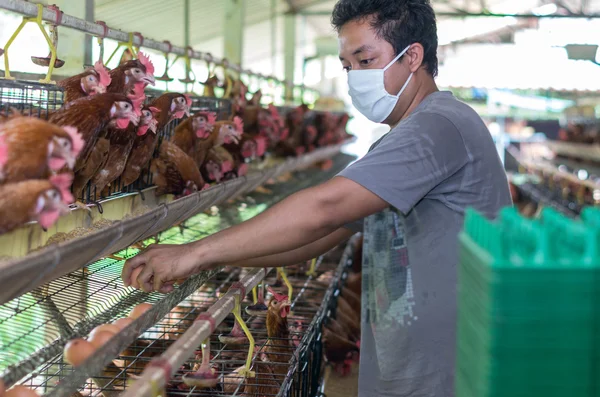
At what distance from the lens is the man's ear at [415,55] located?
2.24 m

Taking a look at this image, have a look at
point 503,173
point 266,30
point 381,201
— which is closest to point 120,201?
point 381,201

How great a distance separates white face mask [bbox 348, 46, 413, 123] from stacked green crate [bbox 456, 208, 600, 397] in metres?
1.22

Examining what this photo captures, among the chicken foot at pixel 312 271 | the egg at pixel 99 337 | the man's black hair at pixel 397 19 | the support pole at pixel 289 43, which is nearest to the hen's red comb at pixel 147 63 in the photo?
the man's black hair at pixel 397 19

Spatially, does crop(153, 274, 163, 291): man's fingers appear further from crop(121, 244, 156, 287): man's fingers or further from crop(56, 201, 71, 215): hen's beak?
crop(56, 201, 71, 215): hen's beak

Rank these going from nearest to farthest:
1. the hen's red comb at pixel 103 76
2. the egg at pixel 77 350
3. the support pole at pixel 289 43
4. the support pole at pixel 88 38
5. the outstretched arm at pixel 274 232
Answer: the egg at pixel 77 350
the outstretched arm at pixel 274 232
the hen's red comb at pixel 103 76
the support pole at pixel 88 38
the support pole at pixel 289 43

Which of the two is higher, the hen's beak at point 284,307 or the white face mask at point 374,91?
the white face mask at point 374,91

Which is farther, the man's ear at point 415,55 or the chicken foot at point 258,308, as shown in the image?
the chicken foot at point 258,308

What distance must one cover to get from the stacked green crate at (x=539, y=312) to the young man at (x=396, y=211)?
75 centimetres

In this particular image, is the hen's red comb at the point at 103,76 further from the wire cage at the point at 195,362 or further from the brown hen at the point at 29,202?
the brown hen at the point at 29,202

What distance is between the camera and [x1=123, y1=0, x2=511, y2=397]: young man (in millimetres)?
1834

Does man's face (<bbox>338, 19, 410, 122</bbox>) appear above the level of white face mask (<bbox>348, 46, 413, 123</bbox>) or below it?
above

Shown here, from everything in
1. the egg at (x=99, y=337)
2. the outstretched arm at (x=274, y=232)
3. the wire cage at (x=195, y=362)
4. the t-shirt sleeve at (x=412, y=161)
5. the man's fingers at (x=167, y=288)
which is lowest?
the wire cage at (x=195, y=362)

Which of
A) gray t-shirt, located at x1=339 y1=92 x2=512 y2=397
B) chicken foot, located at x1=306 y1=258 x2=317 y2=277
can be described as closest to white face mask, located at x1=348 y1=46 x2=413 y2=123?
gray t-shirt, located at x1=339 y1=92 x2=512 y2=397

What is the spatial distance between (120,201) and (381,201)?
1030mm
